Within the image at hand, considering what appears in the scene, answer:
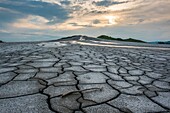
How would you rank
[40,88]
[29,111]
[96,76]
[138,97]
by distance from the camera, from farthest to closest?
[96,76] < [40,88] < [138,97] < [29,111]

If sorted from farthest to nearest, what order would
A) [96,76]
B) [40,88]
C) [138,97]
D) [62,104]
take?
[96,76] < [40,88] < [138,97] < [62,104]

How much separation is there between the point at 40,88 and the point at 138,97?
0.80 m

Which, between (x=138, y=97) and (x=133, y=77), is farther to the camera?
(x=133, y=77)

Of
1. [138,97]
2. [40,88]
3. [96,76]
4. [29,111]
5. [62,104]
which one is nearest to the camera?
[29,111]

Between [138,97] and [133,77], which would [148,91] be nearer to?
[138,97]

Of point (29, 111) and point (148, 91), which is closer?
point (29, 111)

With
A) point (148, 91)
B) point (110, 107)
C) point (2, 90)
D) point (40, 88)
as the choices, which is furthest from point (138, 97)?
point (2, 90)

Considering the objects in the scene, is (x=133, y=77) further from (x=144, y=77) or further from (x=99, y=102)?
(x=99, y=102)

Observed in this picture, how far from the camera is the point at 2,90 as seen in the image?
1584mm

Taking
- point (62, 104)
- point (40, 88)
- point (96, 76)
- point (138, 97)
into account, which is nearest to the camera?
point (62, 104)

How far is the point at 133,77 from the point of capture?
2.12 metres

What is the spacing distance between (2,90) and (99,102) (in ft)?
2.66

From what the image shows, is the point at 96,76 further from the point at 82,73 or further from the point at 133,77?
the point at 133,77

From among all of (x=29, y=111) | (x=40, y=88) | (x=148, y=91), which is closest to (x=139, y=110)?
(x=148, y=91)
